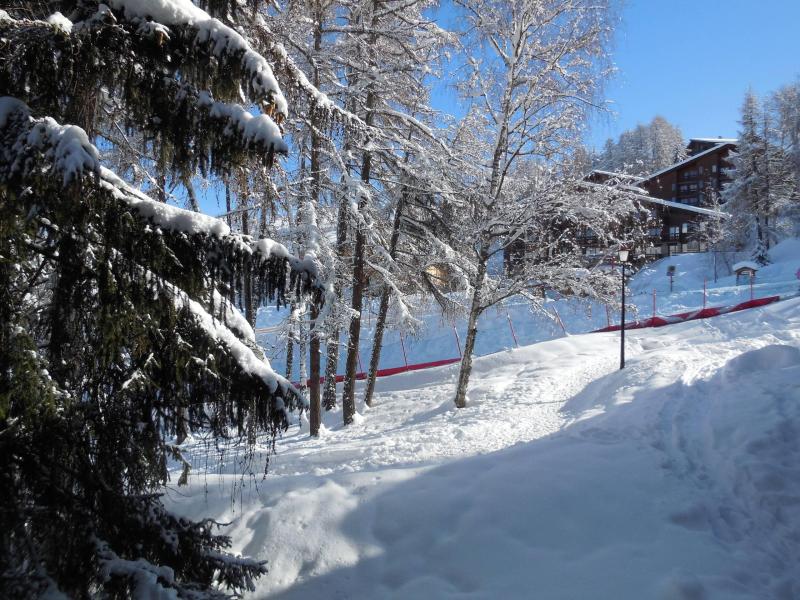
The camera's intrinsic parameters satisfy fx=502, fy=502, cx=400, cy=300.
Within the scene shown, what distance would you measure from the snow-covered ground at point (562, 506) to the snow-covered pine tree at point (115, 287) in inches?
27.5

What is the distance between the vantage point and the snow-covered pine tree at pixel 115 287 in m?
2.34

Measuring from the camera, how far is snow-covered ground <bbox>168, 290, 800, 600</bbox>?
13.9 ft

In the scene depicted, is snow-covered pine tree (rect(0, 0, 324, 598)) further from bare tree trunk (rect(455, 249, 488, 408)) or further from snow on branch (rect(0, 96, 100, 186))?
bare tree trunk (rect(455, 249, 488, 408))

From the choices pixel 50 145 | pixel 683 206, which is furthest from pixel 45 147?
pixel 683 206

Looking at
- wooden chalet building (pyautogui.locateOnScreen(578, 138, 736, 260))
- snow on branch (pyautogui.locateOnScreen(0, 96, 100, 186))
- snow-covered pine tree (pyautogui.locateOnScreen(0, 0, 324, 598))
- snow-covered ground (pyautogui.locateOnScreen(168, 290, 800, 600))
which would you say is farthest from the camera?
wooden chalet building (pyautogui.locateOnScreen(578, 138, 736, 260))

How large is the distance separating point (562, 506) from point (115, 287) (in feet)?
15.1

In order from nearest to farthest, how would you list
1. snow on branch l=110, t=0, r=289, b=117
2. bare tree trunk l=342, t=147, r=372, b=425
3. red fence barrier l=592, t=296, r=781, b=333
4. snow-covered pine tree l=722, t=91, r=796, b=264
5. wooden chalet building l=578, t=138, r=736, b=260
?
snow on branch l=110, t=0, r=289, b=117 → bare tree trunk l=342, t=147, r=372, b=425 → red fence barrier l=592, t=296, r=781, b=333 → snow-covered pine tree l=722, t=91, r=796, b=264 → wooden chalet building l=578, t=138, r=736, b=260

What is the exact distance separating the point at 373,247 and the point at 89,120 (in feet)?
29.8

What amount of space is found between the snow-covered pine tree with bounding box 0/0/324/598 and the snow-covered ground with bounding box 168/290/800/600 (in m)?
0.70

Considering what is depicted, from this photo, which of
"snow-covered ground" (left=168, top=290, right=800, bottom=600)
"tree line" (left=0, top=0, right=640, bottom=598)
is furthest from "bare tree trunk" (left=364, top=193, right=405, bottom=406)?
"tree line" (left=0, top=0, right=640, bottom=598)

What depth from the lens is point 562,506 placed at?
5.14 meters

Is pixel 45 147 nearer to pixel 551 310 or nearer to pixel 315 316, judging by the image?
pixel 315 316

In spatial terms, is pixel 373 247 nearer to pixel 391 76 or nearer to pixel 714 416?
pixel 391 76

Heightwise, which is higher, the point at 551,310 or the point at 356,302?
the point at 356,302
